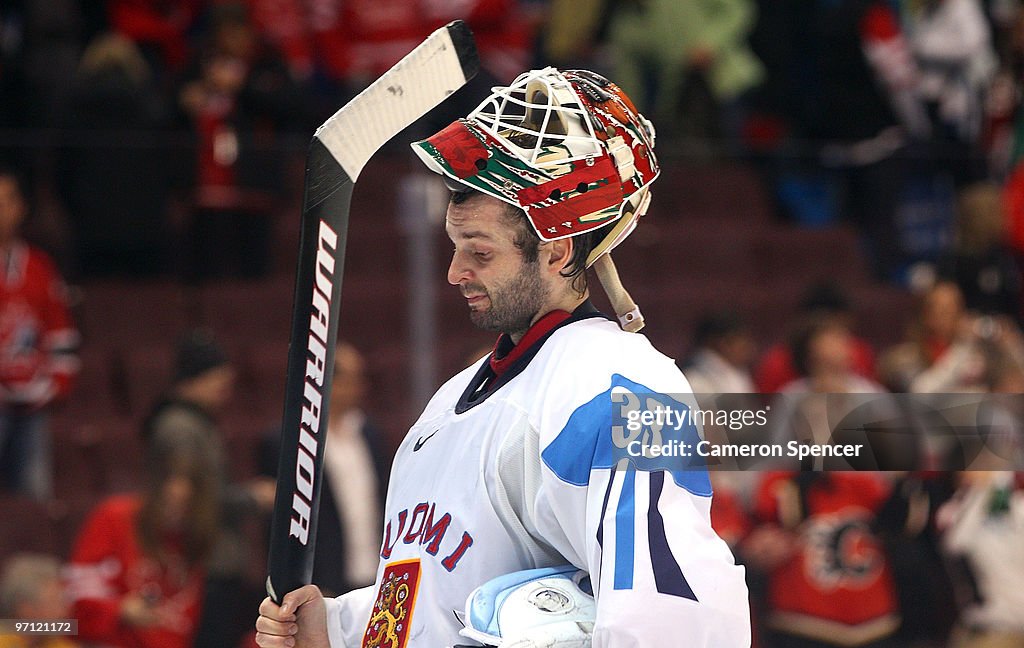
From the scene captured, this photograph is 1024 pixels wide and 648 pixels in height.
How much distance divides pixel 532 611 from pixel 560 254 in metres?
0.49

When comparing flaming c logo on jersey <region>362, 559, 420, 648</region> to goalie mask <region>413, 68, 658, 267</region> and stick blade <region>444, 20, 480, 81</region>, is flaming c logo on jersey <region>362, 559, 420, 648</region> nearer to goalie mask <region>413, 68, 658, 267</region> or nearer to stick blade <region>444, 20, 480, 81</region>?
goalie mask <region>413, 68, 658, 267</region>

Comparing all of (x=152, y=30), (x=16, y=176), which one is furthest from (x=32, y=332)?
(x=152, y=30)

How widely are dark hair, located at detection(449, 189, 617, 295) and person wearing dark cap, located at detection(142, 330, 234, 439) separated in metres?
3.01

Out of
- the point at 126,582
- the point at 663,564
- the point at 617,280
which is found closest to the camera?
the point at 663,564

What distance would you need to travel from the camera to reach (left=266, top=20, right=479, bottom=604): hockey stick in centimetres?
211

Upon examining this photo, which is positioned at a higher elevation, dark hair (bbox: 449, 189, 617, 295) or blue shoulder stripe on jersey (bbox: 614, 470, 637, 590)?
dark hair (bbox: 449, 189, 617, 295)

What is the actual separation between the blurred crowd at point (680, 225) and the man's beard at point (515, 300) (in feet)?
3.76

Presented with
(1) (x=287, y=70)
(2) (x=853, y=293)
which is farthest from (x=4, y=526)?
(2) (x=853, y=293)

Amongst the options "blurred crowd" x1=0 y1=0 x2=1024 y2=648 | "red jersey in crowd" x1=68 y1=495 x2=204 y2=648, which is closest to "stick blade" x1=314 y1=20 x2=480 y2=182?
"blurred crowd" x1=0 y1=0 x2=1024 y2=648

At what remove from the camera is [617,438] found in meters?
1.87

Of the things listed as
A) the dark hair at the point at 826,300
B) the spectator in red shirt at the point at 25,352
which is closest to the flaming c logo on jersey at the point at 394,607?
the spectator in red shirt at the point at 25,352

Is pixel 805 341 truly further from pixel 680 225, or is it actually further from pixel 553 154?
pixel 553 154

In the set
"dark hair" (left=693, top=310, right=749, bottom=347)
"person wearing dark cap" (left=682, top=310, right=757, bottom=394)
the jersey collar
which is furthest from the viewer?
"dark hair" (left=693, top=310, right=749, bottom=347)

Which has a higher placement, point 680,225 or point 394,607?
point 680,225
